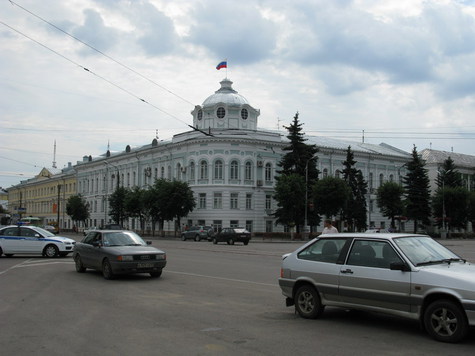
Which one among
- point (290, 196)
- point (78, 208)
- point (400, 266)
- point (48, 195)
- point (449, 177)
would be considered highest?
point (449, 177)

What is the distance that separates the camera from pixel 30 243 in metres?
23.8

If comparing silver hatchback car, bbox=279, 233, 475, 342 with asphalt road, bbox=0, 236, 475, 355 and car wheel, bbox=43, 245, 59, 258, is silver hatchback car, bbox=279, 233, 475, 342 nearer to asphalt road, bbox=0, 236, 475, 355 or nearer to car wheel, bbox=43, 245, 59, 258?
asphalt road, bbox=0, 236, 475, 355

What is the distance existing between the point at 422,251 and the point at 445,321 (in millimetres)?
1286

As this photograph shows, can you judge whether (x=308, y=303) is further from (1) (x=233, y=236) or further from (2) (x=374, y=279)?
(1) (x=233, y=236)

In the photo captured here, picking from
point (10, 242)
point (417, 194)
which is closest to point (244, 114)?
point (417, 194)

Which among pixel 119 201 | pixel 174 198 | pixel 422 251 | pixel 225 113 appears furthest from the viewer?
pixel 119 201

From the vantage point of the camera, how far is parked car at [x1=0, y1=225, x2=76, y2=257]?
23.7m

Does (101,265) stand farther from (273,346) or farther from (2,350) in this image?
(273,346)

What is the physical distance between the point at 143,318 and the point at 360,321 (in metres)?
3.83

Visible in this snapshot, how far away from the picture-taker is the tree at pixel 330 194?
59.9 metres

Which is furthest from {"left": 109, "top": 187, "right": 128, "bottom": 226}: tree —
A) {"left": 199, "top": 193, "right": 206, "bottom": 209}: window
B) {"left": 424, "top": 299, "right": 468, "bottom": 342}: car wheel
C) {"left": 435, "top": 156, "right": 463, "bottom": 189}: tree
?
{"left": 424, "top": 299, "right": 468, "bottom": 342}: car wheel

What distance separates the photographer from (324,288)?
29.3 feet

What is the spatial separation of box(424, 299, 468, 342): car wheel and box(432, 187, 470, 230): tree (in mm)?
70473

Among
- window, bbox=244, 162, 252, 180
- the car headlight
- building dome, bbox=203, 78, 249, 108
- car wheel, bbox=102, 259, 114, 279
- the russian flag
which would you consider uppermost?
the russian flag
